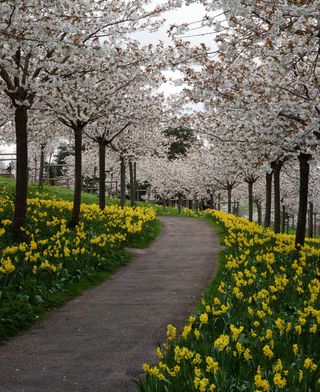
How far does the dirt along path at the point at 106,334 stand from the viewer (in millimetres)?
5215

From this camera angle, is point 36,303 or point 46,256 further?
point 46,256

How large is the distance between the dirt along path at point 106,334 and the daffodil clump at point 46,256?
0.45 m

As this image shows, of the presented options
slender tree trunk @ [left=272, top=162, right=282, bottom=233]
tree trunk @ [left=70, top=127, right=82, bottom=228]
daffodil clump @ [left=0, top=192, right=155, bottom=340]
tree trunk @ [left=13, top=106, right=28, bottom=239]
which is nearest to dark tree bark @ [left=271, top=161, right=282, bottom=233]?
slender tree trunk @ [left=272, top=162, right=282, bottom=233]

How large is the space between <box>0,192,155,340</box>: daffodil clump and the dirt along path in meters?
0.45

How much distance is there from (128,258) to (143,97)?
25.8 feet

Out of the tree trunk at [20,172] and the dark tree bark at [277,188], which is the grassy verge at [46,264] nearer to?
the tree trunk at [20,172]

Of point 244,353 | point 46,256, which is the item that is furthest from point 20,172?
point 244,353

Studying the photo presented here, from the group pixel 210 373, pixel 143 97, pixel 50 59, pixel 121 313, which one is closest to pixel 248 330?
pixel 210 373

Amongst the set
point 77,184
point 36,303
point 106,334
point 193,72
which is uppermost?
point 193,72

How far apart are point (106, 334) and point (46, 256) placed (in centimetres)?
359

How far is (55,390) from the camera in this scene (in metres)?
4.90

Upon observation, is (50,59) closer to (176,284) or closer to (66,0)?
(66,0)

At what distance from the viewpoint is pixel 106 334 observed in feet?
22.3

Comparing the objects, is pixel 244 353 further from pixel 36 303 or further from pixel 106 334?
pixel 36 303
